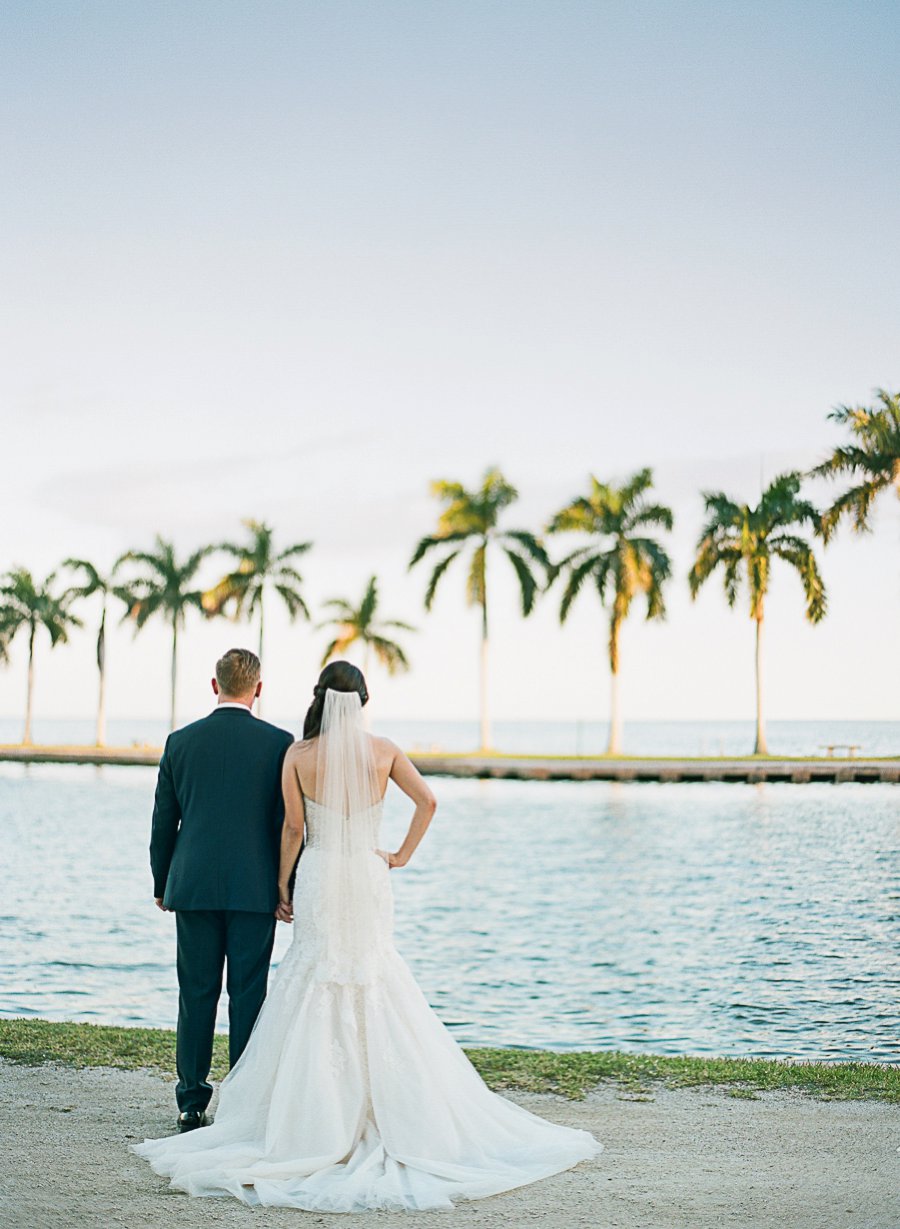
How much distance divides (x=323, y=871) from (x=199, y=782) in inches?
30.1

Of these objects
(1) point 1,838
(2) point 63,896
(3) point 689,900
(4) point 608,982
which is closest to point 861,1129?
(4) point 608,982

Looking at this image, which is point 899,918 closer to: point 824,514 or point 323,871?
point 323,871

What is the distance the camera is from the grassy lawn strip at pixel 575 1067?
7383mm

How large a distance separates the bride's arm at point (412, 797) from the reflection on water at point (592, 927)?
18.0 ft

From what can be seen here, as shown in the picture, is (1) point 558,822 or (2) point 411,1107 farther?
(1) point 558,822

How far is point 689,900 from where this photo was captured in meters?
20.2

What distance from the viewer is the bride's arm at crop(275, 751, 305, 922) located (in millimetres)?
5895

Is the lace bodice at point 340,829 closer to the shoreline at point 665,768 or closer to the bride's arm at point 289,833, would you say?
the bride's arm at point 289,833

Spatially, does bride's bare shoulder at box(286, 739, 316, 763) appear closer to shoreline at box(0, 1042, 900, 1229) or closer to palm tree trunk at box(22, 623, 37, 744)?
shoreline at box(0, 1042, 900, 1229)

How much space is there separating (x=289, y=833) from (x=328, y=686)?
726mm

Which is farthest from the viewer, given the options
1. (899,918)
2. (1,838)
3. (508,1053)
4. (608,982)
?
(1,838)

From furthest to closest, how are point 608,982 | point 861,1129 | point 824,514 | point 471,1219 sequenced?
point 824,514 → point 608,982 → point 861,1129 → point 471,1219

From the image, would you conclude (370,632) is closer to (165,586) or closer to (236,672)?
(165,586)

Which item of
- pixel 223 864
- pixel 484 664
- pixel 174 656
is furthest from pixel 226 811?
pixel 174 656
